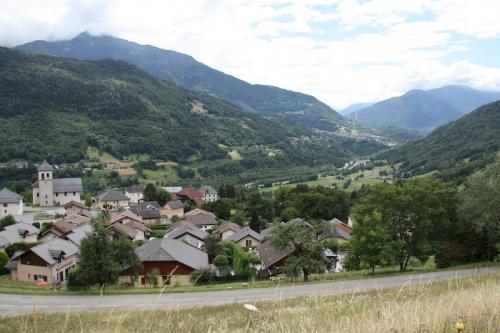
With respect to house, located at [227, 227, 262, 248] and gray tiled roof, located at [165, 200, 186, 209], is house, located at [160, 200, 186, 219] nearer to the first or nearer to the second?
gray tiled roof, located at [165, 200, 186, 209]

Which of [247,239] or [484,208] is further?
[247,239]

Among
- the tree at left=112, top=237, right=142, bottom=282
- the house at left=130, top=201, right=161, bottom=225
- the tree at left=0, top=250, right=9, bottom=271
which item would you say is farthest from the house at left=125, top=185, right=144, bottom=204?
the tree at left=112, top=237, right=142, bottom=282

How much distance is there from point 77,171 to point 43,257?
87.3 metres

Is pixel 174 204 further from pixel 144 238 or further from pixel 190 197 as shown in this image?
pixel 144 238

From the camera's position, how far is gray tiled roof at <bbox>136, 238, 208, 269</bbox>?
115ft

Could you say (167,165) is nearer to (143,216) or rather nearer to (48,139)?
(48,139)

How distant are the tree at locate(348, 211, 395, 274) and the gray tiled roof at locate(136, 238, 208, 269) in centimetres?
1409

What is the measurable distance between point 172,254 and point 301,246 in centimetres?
1248

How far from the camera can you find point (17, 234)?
163 ft

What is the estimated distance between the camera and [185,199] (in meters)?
93.2

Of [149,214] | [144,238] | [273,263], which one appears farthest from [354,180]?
[273,263]

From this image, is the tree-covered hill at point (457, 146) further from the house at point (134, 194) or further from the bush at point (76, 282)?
the bush at point (76, 282)

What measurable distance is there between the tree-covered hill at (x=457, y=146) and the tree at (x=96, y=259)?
392 ft

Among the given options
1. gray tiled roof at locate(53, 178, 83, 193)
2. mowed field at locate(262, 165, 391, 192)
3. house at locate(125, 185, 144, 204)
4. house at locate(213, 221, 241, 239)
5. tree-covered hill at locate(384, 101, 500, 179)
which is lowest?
house at locate(213, 221, 241, 239)
